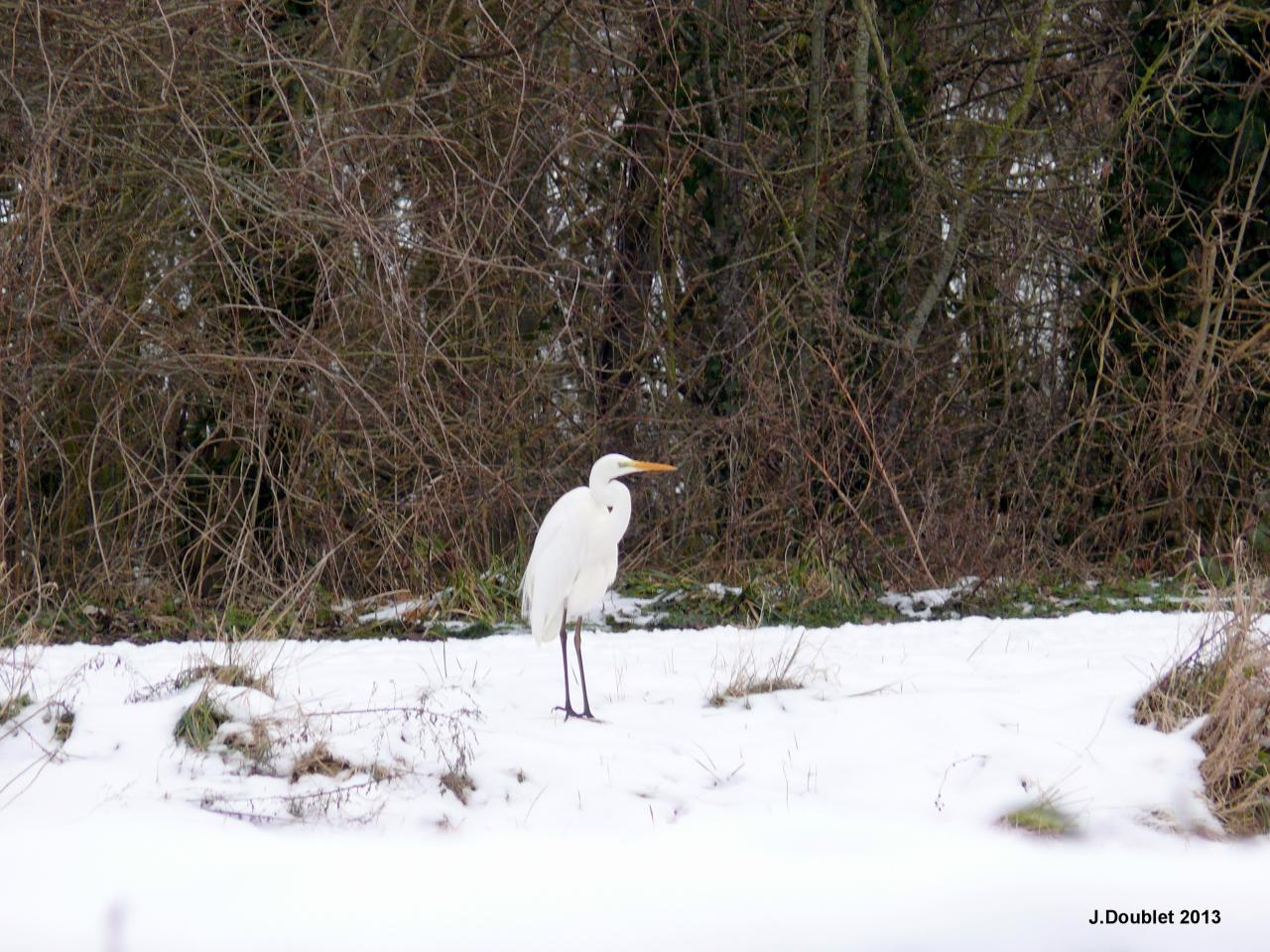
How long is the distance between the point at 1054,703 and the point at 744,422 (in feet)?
15.0

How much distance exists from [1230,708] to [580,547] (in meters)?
2.54

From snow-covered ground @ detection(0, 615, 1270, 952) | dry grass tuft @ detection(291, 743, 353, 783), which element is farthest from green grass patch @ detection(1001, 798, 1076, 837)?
dry grass tuft @ detection(291, 743, 353, 783)

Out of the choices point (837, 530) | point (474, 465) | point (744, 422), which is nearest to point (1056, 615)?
point (837, 530)

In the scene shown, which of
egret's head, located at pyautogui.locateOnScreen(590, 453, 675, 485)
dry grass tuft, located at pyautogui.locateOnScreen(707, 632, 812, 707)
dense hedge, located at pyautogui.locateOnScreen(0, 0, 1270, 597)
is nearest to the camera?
dry grass tuft, located at pyautogui.locateOnScreen(707, 632, 812, 707)

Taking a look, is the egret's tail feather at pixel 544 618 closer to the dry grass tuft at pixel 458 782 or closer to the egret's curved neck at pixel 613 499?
the egret's curved neck at pixel 613 499

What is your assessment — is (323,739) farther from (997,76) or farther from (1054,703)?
(997,76)

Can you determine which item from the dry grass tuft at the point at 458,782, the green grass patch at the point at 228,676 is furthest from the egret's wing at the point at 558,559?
the dry grass tuft at the point at 458,782

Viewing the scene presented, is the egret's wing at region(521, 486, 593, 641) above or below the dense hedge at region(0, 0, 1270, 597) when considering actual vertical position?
below

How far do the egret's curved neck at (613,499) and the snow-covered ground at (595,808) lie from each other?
690 mm

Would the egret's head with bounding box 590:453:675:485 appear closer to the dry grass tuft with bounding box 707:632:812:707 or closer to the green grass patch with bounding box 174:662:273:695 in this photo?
the dry grass tuft with bounding box 707:632:812:707

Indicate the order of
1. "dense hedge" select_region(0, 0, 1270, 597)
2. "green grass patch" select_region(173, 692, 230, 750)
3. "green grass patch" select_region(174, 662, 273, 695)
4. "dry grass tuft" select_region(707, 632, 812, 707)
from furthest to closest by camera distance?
1. "dense hedge" select_region(0, 0, 1270, 597)
2. "dry grass tuft" select_region(707, 632, 812, 707)
3. "green grass patch" select_region(174, 662, 273, 695)
4. "green grass patch" select_region(173, 692, 230, 750)

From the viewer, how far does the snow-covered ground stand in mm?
3578

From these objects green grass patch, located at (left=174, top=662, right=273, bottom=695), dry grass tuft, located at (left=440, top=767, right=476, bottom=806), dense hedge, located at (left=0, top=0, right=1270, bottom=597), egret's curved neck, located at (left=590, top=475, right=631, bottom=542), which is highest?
dense hedge, located at (left=0, top=0, right=1270, bottom=597)

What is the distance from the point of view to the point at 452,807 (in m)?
4.22
